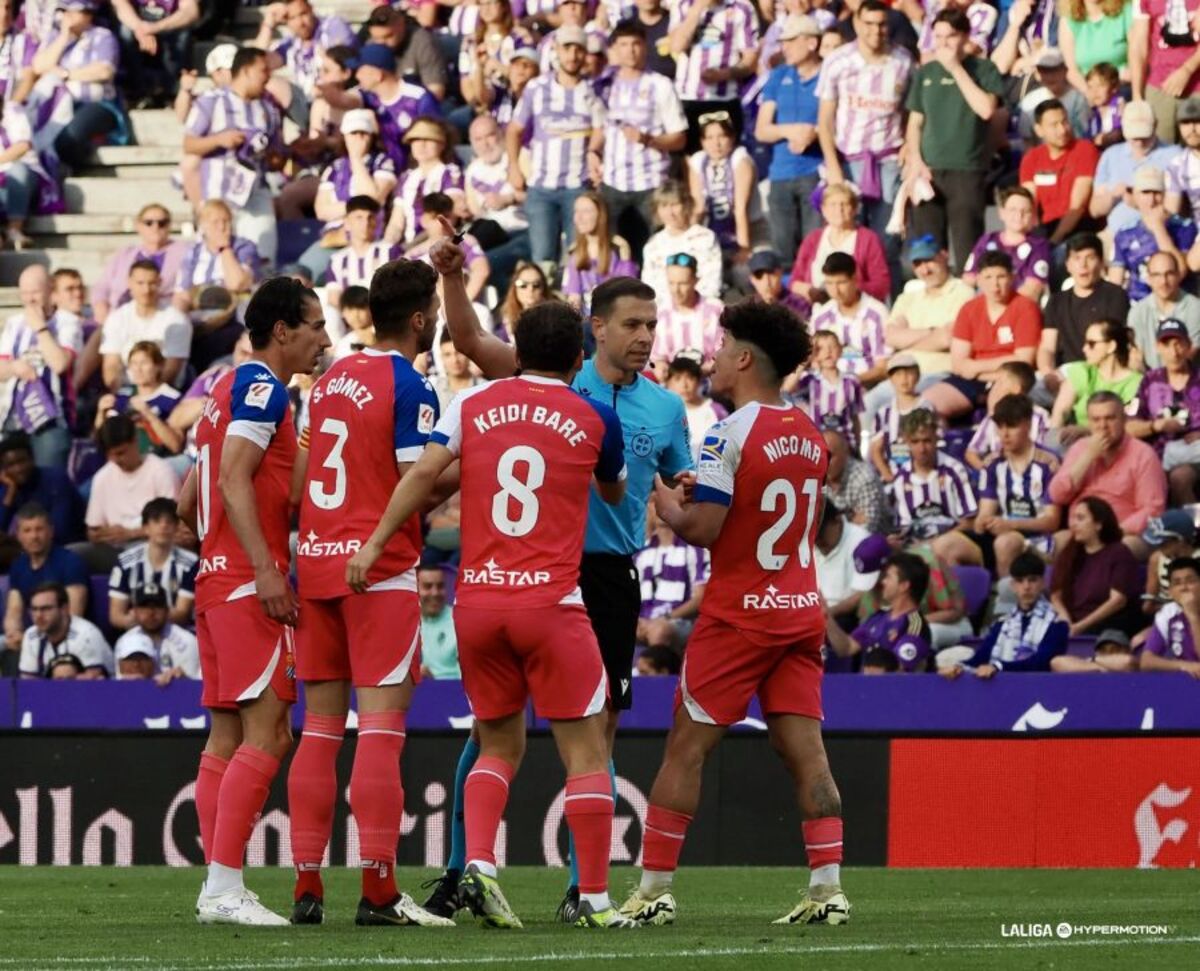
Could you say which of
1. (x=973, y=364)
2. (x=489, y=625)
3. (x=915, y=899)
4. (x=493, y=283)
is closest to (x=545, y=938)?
(x=489, y=625)

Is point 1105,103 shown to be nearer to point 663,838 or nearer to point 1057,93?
point 1057,93

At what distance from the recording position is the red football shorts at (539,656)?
319 inches

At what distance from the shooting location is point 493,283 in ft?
63.2

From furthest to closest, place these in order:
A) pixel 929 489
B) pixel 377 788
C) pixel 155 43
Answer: pixel 155 43, pixel 929 489, pixel 377 788

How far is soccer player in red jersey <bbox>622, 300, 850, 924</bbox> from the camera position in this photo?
28.3ft

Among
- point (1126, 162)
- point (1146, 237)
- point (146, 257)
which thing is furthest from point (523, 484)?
point (146, 257)

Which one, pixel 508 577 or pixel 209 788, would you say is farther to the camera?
pixel 209 788

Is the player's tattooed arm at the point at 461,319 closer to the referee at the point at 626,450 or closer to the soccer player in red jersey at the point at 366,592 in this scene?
the referee at the point at 626,450

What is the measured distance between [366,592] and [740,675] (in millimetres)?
1340

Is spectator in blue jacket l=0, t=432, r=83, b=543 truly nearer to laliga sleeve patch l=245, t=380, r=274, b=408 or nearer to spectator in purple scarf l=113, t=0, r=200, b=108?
spectator in purple scarf l=113, t=0, r=200, b=108

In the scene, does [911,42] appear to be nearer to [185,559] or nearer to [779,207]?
[779,207]

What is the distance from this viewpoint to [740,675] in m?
8.69

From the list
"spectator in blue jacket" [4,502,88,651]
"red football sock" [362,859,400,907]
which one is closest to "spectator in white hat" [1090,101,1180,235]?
"spectator in blue jacket" [4,502,88,651]

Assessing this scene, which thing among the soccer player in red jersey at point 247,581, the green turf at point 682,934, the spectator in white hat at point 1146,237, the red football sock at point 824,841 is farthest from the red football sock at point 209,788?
the spectator in white hat at point 1146,237
